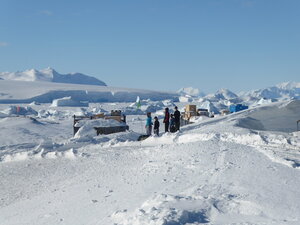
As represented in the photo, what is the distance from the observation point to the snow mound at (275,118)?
680 inches

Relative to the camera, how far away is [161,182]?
309 inches

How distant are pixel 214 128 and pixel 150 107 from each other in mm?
55929

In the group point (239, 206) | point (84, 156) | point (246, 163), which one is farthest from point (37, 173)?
point (239, 206)

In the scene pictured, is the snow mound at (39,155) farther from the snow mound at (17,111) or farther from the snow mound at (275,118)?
the snow mound at (17,111)

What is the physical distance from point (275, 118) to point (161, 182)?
40.2ft

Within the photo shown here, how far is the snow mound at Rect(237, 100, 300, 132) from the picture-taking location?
17259 millimetres

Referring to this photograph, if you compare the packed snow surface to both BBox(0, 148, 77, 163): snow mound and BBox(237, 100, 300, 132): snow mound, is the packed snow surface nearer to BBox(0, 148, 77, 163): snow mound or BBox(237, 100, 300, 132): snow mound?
BBox(0, 148, 77, 163): snow mound

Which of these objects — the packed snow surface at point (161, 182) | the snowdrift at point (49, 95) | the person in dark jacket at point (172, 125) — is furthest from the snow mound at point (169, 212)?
the snowdrift at point (49, 95)

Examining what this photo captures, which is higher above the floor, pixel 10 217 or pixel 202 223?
pixel 202 223

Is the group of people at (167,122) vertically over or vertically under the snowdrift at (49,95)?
over

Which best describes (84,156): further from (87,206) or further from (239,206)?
(239,206)

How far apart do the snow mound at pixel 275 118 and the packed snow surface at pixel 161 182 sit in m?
3.79

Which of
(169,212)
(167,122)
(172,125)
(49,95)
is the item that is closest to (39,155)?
(167,122)

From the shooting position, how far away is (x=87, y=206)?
23.1 ft
